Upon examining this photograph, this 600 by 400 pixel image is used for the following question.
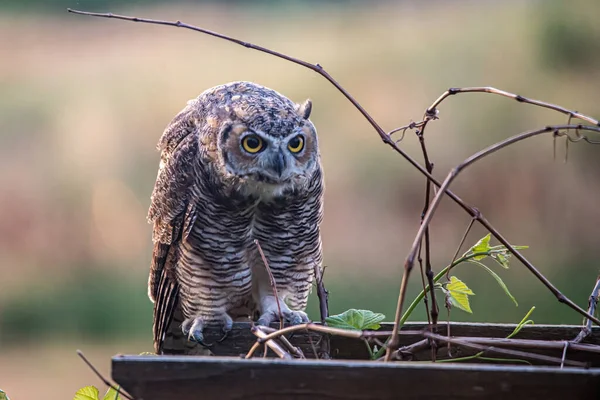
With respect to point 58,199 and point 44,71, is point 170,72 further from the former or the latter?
point 58,199

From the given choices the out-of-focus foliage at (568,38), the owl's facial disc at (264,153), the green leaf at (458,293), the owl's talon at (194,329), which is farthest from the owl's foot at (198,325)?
the out-of-focus foliage at (568,38)

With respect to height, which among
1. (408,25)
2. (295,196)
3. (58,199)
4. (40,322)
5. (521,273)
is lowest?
A: (40,322)

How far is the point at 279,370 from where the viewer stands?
2.69 feet

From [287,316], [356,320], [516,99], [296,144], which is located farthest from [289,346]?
[287,316]

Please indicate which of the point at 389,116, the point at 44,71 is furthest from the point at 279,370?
the point at 44,71

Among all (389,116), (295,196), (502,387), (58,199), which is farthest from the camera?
(58,199)

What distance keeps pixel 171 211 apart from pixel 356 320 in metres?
0.70

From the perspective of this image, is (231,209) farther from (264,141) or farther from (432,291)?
(432,291)

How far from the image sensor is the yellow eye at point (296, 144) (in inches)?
59.1

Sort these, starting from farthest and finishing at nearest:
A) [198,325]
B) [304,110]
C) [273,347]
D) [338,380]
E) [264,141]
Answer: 1. [198,325]
2. [304,110]
3. [264,141]
4. [273,347]
5. [338,380]

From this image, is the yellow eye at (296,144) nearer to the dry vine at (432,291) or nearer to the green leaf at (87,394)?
the dry vine at (432,291)

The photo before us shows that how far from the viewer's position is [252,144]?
149cm

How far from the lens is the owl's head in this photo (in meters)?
1.47

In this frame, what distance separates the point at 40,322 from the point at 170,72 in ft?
5.28
